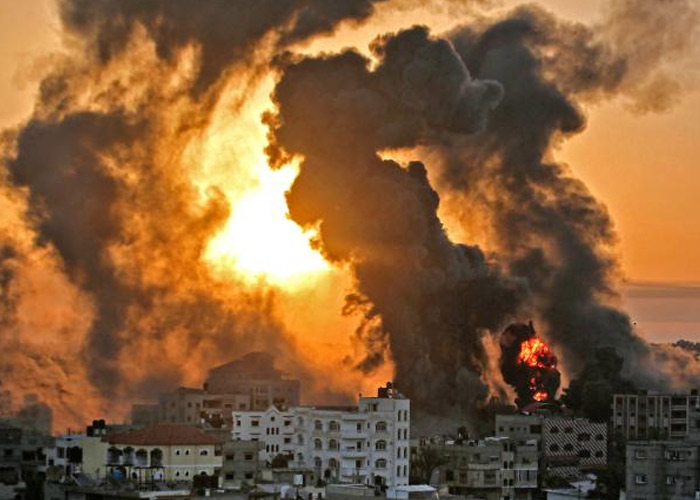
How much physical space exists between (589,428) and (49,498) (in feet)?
138

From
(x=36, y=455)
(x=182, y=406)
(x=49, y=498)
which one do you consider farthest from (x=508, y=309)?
(x=49, y=498)

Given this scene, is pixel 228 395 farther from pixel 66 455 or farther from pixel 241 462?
pixel 66 455

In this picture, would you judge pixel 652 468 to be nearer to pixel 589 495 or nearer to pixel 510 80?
pixel 589 495

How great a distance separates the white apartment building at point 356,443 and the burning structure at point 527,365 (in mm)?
24616

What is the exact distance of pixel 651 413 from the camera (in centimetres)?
11712

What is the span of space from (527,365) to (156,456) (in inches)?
2097

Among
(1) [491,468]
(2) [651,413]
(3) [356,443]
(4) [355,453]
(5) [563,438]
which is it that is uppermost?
(2) [651,413]

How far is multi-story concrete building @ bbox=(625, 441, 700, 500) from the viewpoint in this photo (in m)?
79.2

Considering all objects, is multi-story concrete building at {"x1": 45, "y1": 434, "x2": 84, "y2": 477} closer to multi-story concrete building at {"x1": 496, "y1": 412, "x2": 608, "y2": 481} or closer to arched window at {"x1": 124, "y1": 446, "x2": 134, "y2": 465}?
arched window at {"x1": 124, "y1": 446, "x2": 134, "y2": 465}

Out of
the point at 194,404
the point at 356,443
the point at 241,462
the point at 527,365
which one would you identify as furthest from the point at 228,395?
the point at 241,462

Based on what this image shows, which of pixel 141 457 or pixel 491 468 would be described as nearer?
pixel 141 457

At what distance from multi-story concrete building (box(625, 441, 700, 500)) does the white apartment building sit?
51.1 ft

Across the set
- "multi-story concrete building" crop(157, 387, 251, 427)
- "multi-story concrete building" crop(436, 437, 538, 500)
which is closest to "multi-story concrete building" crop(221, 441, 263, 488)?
"multi-story concrete building" crop(436, 437, 538, 500)

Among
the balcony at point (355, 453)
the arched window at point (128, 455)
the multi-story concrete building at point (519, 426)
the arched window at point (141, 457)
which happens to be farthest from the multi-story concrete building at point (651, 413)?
the arched window at point (141, 457)
